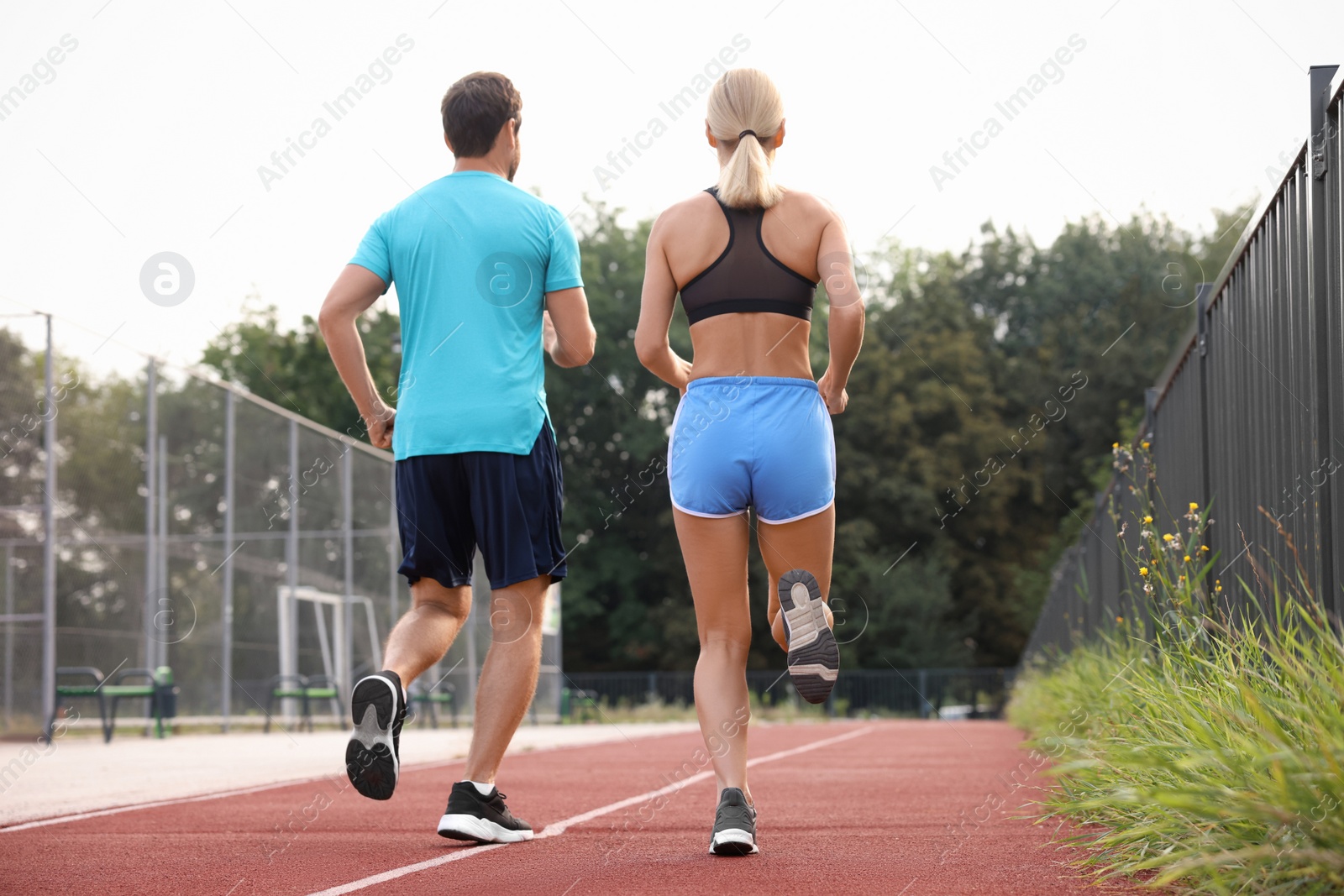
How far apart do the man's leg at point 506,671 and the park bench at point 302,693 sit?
13.7 m

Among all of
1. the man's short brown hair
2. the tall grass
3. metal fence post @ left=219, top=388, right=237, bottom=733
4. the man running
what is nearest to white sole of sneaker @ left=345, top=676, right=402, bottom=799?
the man running

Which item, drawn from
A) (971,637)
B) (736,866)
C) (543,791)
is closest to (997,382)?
(971,637)

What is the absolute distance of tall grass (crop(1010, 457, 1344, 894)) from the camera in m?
2.57

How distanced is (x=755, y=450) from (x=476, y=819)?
1337 mm

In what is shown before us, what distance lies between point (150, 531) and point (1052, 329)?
38.7m

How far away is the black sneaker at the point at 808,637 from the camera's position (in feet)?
12.8

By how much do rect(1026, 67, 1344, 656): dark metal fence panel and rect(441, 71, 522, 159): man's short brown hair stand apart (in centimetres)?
242

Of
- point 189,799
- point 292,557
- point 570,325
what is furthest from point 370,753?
point 292,557

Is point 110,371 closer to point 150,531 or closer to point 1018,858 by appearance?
point 150,531

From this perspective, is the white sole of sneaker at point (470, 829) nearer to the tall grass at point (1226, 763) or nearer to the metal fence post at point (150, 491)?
the tall grass at point (1226, 763)

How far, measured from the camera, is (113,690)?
14500mm

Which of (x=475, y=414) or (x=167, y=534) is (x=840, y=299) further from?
(x=167, y=534)

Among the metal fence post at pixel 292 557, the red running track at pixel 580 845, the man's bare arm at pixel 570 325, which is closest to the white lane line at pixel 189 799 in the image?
the red running track at pixel 580 845

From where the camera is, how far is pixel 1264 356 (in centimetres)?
492
